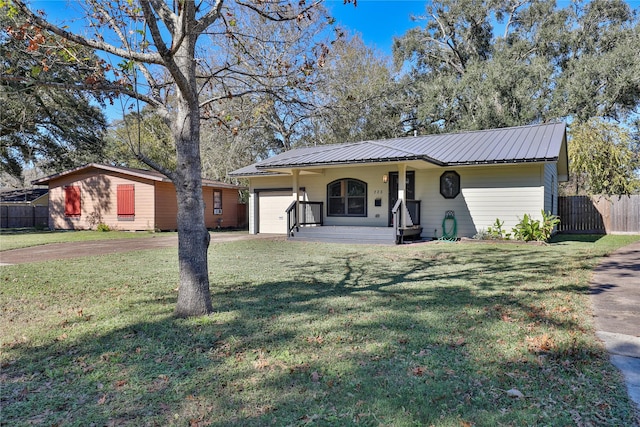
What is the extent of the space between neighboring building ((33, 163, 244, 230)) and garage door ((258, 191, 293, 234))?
3774 mm

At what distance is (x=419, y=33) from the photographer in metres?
26.0

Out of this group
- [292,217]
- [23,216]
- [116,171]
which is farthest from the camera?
[23,216]

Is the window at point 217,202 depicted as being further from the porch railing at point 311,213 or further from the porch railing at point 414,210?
the porch railing at point 414,210

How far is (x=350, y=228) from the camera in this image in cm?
1383

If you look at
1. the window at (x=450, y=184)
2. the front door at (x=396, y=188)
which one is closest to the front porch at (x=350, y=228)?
the front door at (x=396, y=188)

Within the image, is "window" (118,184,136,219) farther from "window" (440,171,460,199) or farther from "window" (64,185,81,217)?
"window" (440,171,460,199)

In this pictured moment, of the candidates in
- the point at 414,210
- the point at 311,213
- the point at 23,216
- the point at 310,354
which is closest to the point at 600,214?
the point at 414,210

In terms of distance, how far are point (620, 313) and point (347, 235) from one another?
9448 mm

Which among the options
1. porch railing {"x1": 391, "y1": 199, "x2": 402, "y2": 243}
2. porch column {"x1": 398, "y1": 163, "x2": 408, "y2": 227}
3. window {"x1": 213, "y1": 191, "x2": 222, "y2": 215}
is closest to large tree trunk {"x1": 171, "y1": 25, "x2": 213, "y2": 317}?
porch railing {"x1": 391, "y1": 199, "x2": 402, "y2": 243}

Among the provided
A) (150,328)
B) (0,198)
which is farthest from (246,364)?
(0,198)

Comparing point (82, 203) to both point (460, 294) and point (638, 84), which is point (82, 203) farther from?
point (638, 84)

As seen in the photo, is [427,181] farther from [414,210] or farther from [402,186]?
[402,186]

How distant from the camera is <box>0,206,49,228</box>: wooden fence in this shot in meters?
22.5

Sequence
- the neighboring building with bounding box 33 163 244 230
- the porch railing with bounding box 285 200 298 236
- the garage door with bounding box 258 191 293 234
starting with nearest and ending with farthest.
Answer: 1. the porch railing with bounding box 285 200 298 236
2. the garage door with bounding box 258 191 293 234
3. the neighboring building with bounding box 33 163 244 230
